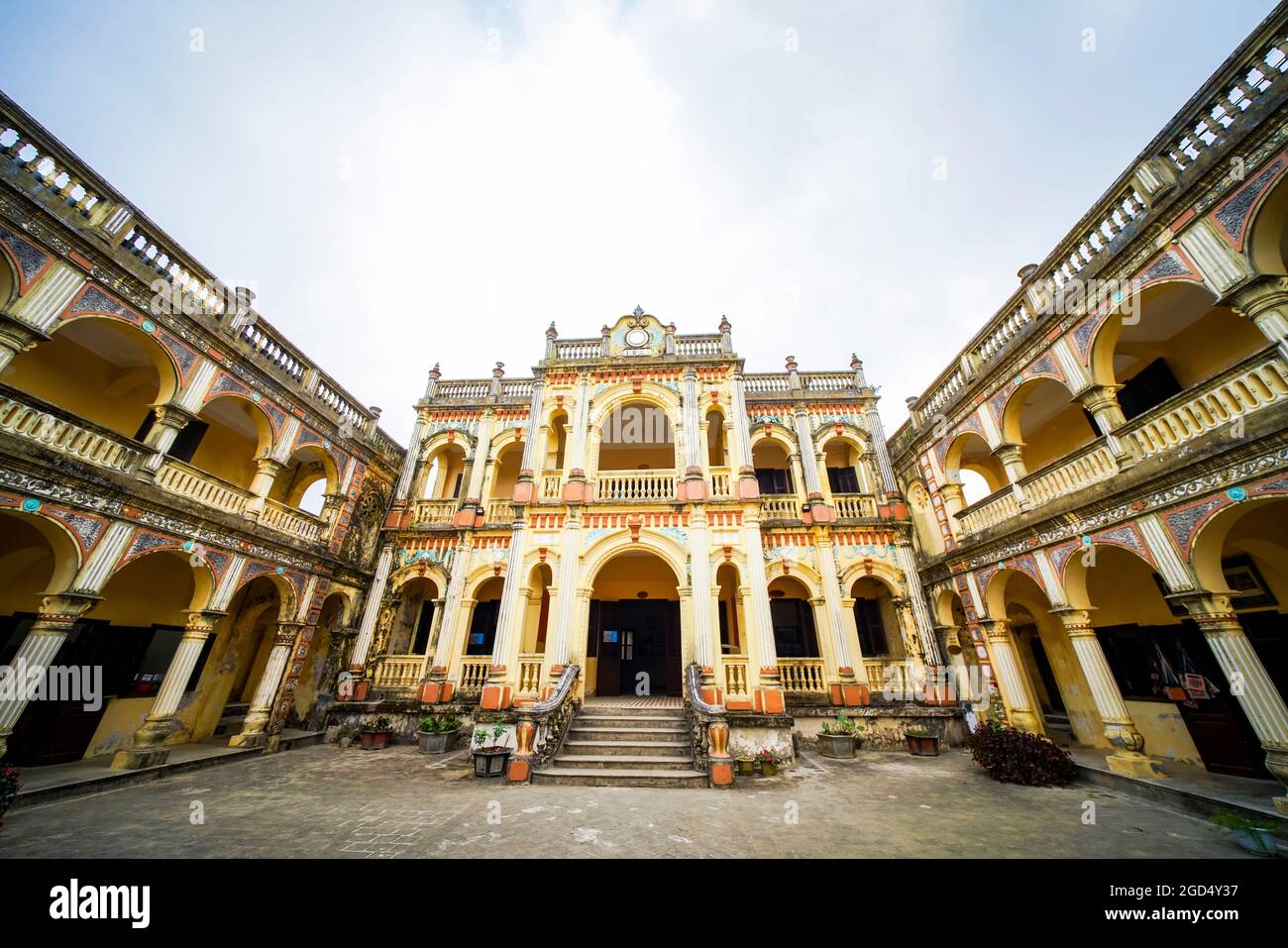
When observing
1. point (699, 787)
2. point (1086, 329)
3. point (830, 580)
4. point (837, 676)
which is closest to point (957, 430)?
point (1086, 329)

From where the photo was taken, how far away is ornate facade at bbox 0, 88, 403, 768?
24.2 ft

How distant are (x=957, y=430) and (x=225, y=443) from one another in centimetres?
1999

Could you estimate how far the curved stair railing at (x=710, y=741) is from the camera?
307 inches

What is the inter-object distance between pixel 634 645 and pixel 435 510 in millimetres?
7943

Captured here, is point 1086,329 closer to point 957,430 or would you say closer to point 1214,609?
point 957,430

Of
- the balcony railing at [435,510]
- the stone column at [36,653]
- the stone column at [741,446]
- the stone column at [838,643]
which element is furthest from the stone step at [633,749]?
the balcony railing at [435,510]

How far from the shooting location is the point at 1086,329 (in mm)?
8422

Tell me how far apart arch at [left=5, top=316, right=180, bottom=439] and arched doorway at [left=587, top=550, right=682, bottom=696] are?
11.2 m

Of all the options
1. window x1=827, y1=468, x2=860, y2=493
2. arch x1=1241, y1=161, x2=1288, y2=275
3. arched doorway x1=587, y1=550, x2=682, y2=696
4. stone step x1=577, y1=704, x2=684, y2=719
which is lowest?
stone step x1=577, y1=704, x2=684, y2=719

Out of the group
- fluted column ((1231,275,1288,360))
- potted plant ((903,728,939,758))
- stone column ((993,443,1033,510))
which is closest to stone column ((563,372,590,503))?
potted plant ((903,728,939,758))

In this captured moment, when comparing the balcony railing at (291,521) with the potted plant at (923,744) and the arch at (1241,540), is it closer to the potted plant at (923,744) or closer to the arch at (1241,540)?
the potted plant at (923,744)

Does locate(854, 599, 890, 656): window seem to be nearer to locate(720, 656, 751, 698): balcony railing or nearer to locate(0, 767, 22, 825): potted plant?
locate(720, 656, 751, 698): balcony railing

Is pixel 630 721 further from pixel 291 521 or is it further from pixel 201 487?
pixel 201 487
